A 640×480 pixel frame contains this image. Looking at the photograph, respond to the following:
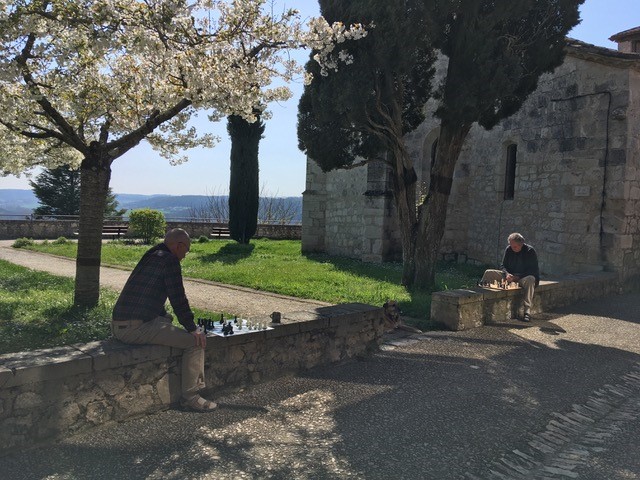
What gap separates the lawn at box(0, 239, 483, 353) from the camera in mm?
5118

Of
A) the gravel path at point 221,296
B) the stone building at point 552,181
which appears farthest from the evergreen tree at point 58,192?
the stone building at point 552,181

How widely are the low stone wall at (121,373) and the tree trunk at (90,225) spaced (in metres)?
2.42

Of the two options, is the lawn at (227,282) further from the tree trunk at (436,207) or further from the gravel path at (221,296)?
the tree trunk at (436,207)

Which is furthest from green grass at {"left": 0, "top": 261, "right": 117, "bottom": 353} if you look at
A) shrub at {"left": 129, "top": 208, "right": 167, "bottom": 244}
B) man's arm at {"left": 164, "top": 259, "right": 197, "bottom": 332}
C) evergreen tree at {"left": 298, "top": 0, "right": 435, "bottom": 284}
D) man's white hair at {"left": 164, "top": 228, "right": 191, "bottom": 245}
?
shrub at {"left": 129, "top": 208, "right": 167, "bottom": 244}

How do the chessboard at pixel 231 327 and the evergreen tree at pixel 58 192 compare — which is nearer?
the chessboard at pixel 231 327

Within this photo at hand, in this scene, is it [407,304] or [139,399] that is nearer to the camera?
[139,399]

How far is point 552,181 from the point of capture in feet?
40.1

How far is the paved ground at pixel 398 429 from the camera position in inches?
127

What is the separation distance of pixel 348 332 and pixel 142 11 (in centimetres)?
384

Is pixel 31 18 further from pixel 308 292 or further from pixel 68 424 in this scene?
pixel 308 292

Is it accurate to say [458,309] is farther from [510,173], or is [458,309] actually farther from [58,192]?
[58,192]

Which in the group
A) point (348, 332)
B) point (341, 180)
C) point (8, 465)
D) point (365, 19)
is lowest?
point (8, 465)

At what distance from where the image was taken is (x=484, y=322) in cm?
753

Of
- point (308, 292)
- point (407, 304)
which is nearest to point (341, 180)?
point (308, 292)
